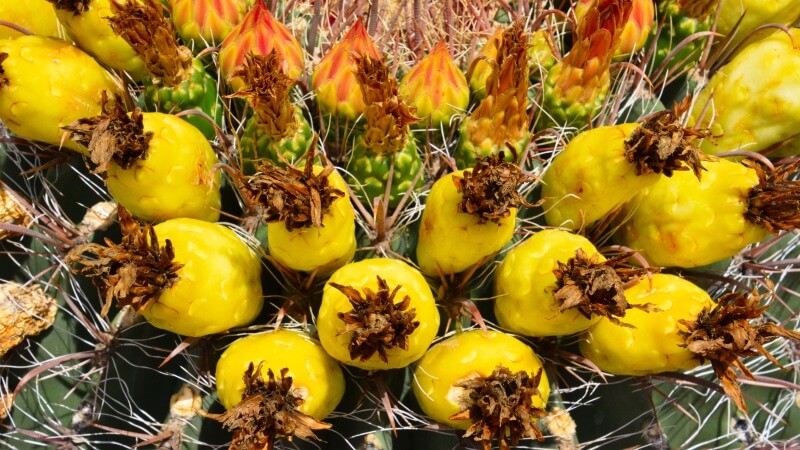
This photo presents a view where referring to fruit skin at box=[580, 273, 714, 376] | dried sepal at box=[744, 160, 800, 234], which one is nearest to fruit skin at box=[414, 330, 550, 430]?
fruit skin at box=[580, 273, 714, 376]

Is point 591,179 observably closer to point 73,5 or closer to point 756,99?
point 756,99

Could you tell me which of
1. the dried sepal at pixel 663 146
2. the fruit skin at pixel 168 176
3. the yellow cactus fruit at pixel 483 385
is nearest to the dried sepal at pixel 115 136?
the fruit skin at pixel 168 176

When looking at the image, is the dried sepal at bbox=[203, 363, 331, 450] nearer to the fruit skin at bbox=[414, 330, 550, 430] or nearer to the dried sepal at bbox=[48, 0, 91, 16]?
the fruit skin at bbox=[414, 330, 550, 430]

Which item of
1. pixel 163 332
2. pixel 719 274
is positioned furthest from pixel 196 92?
pixel 719 274

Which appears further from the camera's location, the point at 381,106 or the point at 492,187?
the point at 381,106

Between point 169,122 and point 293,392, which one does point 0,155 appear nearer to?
point 169,122

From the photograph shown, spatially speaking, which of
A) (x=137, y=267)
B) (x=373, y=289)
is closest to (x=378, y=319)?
(x=373, y=289)
